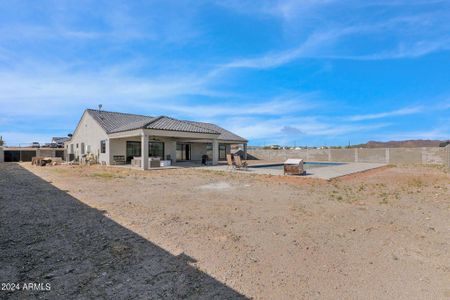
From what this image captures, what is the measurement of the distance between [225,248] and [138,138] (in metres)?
20.1

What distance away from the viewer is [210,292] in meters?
2.61

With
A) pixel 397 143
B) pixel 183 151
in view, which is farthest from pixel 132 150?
pixel 397 143

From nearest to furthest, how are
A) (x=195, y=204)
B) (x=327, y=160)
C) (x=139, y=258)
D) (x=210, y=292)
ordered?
(x=210, y=292) → (x=139, y=258) → (x=195, y=204) → (x=327, y=160)

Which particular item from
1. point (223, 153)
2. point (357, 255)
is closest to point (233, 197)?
point (357, 255)

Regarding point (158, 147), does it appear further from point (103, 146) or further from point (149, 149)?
point (103, 146)

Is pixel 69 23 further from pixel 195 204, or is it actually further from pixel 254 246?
pixel 254 246

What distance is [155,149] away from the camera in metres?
23.5

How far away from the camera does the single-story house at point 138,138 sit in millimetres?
18281

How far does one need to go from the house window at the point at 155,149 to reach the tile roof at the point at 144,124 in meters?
2.36

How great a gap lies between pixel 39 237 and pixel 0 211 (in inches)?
103

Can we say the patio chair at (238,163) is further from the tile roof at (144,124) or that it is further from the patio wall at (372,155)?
the patio wall at (372,155)

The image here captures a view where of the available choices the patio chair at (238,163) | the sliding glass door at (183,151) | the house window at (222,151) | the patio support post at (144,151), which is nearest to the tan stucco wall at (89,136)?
the patio support post at (144,151)

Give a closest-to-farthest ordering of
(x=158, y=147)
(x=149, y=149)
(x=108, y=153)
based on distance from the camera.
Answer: (x=108, y=153)
(x=149, y=149)
(x=158, y=147)

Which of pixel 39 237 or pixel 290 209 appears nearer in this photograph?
pixel 39 237
